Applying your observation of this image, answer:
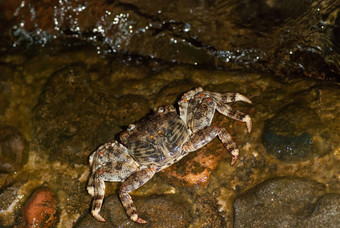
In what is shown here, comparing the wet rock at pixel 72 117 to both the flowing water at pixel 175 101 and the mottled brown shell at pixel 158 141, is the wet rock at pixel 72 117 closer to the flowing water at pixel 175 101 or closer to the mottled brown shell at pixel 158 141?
the flowing water at pixel 175 101

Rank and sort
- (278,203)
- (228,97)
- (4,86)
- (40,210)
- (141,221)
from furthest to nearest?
(4,86)
(228,97)
(40,210)
(141,221)
(278,203)

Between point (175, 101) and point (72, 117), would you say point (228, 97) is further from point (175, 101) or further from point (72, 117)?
point (72, 117)

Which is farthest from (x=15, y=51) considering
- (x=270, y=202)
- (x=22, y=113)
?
(x=270, y=202)

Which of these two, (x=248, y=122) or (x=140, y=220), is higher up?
(x=248, y=122)

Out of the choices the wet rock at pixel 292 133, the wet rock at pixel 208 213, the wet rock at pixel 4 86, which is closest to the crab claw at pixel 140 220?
the wet rock at pixel 208 213

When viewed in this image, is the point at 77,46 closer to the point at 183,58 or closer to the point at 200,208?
the point at 183,58

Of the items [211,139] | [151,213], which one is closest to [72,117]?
[151,213]
